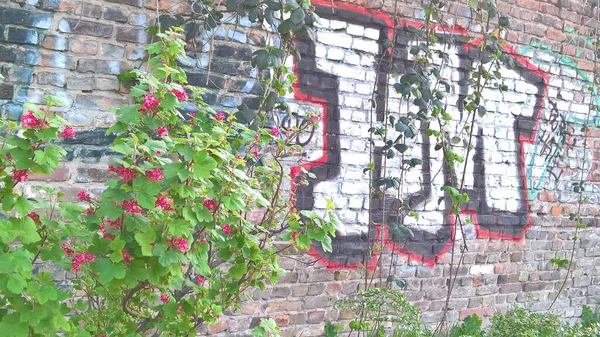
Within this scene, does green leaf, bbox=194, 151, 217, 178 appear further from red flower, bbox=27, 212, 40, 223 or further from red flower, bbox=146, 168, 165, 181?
red flower, bbox=27, 212, 40, 223

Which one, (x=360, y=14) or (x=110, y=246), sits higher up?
(x=360, y=14)

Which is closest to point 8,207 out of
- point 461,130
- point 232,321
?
point 232,321

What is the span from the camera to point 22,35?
10.2 ft

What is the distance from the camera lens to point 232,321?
3.82 metres

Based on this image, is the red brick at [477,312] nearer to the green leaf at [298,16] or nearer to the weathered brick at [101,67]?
the green leaf at [298,16]

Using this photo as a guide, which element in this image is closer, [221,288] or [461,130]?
[221,288]

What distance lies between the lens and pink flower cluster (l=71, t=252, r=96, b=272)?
7.86ft

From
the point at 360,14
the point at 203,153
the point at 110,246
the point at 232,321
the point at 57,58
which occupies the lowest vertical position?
the point at 232,321

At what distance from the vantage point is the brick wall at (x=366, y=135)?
325 centimetres

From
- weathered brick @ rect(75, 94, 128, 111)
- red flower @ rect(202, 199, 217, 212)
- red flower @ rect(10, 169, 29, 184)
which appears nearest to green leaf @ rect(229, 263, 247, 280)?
red flower @ rect(202, 199, 217, 212)

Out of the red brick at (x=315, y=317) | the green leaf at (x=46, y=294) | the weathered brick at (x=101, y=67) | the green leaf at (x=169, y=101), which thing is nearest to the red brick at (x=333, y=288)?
the red brick at (x=315, y=317)

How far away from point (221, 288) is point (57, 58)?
48.3 inches

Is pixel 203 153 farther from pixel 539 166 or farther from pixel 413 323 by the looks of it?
pixel 539 166

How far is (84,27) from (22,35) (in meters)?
0.27
